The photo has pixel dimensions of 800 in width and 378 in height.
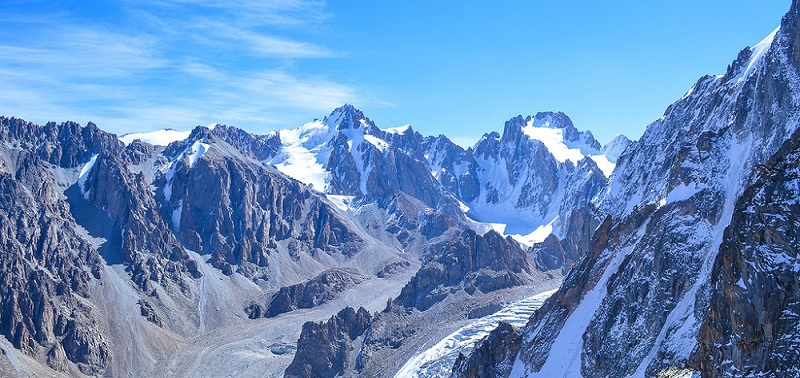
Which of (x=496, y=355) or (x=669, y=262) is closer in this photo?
(x=669, y=262)

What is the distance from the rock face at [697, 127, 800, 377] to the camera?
40.3 m

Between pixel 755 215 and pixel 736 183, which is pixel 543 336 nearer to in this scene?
pixel 736 183

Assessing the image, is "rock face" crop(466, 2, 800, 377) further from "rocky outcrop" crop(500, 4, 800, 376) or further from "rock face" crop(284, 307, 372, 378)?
"rock face" crop(284, 307, 372, 378)

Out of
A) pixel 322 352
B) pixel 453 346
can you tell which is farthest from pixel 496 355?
pixel 322 352

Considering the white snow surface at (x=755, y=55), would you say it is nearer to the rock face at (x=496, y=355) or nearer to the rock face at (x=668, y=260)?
the rock face at (x=668, y=260)

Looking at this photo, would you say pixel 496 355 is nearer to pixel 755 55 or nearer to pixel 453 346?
pixel 453 346

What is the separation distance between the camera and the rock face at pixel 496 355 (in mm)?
104875

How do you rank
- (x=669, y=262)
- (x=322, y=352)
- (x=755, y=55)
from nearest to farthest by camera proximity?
(x=669, y=262)
(x=755, y=55)
(x=322, y=352)

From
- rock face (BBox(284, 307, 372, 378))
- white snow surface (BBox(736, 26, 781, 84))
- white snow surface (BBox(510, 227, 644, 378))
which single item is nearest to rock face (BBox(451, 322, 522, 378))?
white snow surface (BBox(510, 227, 644, 378))

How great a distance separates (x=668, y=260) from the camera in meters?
84.2

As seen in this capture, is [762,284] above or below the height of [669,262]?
below

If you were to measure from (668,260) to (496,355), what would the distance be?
30514mm

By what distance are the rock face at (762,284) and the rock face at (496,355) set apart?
195ft

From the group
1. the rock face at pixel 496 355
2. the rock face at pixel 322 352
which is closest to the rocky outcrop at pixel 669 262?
the rock face at pixel 496 355
